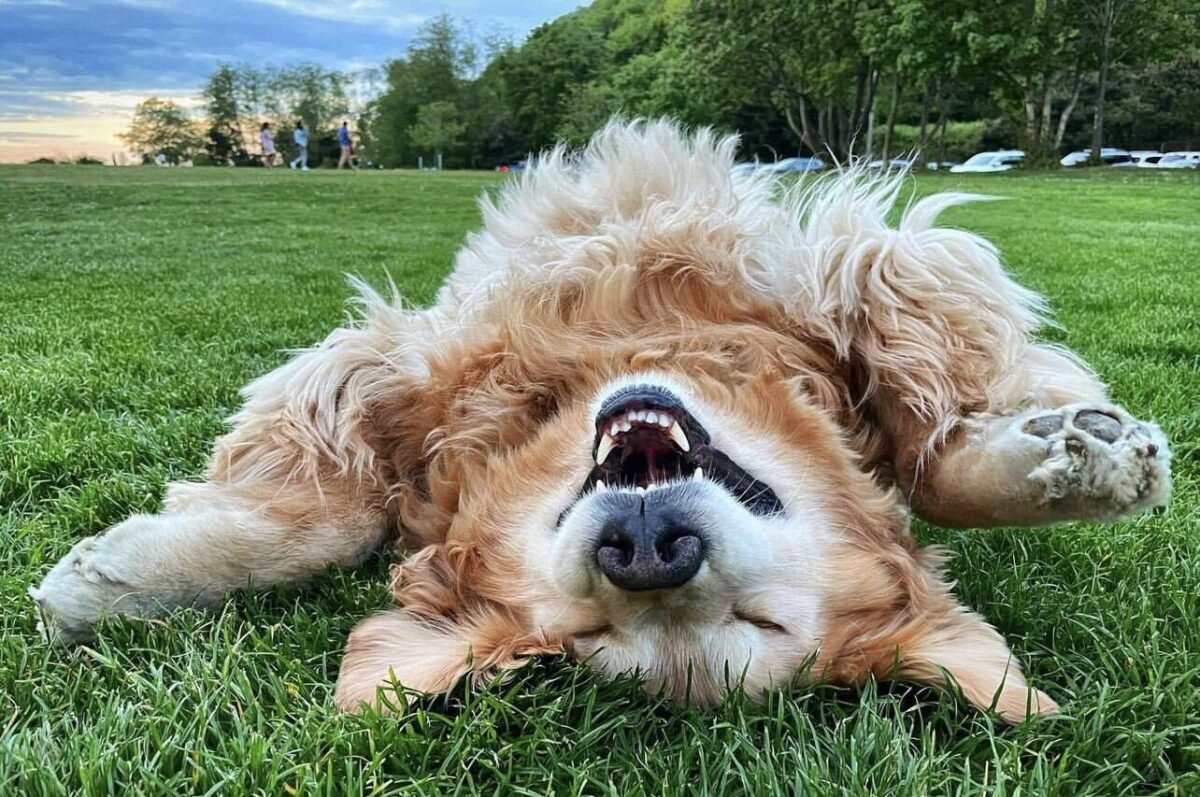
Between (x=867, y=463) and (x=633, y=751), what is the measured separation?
1133 mm

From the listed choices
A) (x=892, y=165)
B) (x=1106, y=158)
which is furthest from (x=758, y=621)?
(x=1106, y=158)

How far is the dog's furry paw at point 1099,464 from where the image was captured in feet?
6.45

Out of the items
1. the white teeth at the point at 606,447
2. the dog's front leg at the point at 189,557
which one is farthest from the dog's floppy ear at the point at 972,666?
the dog's front leg at the point at 189,557

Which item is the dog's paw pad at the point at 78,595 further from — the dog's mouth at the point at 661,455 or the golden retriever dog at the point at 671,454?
the dog's mouth at the point at 661,455

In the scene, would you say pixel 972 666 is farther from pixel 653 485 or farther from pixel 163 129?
pixel 163 129

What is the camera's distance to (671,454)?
6.98 feet

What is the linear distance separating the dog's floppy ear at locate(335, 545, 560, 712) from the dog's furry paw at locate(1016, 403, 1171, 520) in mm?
1172

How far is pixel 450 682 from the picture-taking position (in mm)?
1854

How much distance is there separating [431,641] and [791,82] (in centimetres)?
4358

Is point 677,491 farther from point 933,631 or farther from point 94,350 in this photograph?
point 94,350

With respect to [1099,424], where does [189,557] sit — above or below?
below

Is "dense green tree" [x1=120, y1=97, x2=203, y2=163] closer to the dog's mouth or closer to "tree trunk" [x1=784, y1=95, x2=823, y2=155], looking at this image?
"tree trunk" [x1=784, y1=95, x2=823, y2=155]

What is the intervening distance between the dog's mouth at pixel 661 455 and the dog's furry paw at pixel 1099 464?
60cm

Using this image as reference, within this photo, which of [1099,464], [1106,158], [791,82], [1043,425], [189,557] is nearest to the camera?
[1099,464]
